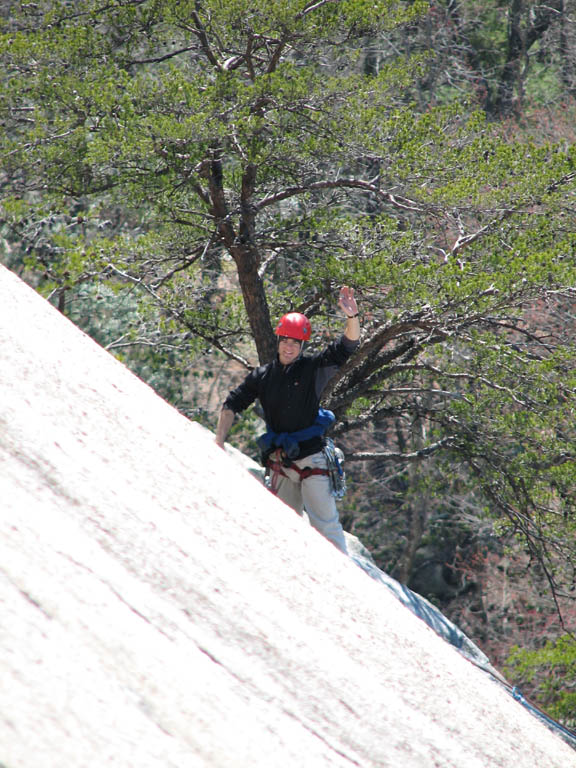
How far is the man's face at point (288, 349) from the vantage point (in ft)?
17.3

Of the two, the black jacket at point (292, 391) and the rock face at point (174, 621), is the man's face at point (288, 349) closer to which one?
the black jacket at point (292, 391)

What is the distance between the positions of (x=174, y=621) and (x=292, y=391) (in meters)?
2.96

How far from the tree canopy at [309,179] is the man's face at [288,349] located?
2534 millimetres

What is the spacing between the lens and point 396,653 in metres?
2.99

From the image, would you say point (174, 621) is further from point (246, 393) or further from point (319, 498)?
point (319, 498)

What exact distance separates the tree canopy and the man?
2.53 meters

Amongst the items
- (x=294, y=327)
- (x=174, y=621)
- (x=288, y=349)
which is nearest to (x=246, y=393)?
(x=288, y=349)

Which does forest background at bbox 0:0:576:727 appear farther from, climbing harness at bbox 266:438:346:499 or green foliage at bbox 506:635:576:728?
climbing harness at bbox 266:438:346:499

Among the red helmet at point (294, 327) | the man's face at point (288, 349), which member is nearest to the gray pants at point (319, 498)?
the man's face at point (288, 349)

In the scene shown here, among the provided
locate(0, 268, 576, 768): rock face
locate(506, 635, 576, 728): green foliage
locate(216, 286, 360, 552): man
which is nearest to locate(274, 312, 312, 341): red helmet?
locate(216, 286, 360, 552): man

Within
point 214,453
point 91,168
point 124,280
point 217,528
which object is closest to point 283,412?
point 214,453

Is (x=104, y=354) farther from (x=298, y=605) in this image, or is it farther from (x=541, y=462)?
(x=541, y=462)

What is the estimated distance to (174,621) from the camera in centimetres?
248

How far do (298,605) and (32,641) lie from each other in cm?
110
